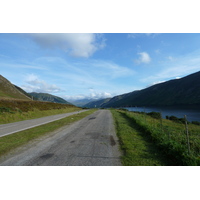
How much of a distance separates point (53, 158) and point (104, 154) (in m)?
2.10

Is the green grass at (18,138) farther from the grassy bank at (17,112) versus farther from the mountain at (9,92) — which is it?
the mountain at (9,92)

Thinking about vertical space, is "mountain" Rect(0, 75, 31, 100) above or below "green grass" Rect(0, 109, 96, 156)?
above

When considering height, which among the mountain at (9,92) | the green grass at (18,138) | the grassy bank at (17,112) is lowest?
the green grass at (18,138)

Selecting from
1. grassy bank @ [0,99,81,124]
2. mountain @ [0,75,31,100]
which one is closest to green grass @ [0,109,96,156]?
grassy bank @ [0,99,81,124]

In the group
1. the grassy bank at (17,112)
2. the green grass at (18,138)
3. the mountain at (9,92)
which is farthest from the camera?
the mountain at (9,92)

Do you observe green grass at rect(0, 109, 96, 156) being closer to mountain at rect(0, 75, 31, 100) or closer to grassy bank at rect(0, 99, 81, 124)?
grassy bank at rect(0, 99, 81, 124)

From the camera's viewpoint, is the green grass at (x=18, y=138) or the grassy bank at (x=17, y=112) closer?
the green grass at (x=18, y=138)

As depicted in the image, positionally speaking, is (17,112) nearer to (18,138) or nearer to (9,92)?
(18,138)

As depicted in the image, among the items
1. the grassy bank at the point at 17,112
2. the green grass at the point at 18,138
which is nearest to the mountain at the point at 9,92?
the grassy bank at the point at 17,112

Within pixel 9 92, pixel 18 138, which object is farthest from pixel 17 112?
pixel 9 92

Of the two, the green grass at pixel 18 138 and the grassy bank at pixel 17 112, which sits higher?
the grassy bank at pixel 17 112

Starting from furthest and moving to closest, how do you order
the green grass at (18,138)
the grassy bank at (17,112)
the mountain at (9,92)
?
1. the mountain at (9,92)
2. the grassy bank at (17,112)
3. the green grass at (18,138)

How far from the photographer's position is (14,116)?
21.8 meters
